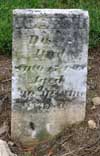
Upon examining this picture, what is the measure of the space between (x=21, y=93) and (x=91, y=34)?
5.42 feet

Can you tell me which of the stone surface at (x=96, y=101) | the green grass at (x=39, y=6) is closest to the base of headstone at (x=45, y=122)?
the stone surface at (x=96, y=101)

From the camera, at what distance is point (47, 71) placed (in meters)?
5.16

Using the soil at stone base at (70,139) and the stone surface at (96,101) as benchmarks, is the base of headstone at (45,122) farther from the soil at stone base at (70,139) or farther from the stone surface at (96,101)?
the stone surface at (96,101)

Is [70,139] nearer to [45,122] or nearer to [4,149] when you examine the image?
[45,122]

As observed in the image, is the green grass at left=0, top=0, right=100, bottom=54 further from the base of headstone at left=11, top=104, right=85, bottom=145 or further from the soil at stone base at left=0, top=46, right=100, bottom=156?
the base of headstone at left=11, top=104, right=85, bottom=145

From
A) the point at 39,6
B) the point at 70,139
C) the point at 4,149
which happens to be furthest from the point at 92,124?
the point at 39,6

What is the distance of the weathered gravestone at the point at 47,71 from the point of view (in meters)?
5.04

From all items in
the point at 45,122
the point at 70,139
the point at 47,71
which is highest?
the point at 47,71

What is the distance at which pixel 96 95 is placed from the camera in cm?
571

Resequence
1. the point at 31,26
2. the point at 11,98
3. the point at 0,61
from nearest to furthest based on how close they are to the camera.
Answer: the point at 31,26
the point at 11,98
the point at 0,61

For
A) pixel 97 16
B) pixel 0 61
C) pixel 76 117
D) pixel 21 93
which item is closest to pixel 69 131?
pixel 76 117

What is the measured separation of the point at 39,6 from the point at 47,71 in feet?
8.96

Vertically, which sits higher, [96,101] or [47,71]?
[47,71]

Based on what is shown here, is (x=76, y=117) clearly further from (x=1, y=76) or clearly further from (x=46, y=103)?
(x=1, y=76)
